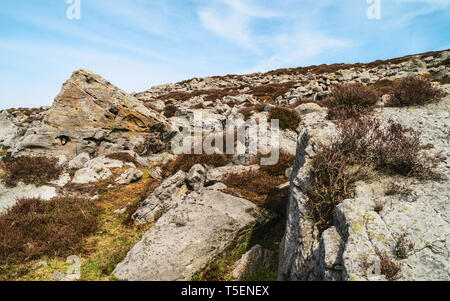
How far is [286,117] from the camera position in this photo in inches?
563

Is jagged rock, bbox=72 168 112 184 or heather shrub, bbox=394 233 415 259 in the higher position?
jagged rock, bbox=72 168 112 184

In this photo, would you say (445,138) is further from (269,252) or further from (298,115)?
(298,115)

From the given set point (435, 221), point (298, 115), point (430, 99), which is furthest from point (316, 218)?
point (298, 115)

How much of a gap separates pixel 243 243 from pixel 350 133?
15.5 feet

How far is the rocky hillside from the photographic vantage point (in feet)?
13.1

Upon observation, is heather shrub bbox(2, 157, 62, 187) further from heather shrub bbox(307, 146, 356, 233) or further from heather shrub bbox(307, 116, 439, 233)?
heather shrub bbox(307, 116, 439, 233)

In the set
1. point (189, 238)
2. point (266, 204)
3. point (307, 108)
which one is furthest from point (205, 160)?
point (307, 108)

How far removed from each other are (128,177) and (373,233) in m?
13.1

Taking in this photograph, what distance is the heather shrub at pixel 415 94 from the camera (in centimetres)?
767

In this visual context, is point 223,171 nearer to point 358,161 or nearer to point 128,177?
point 358,161

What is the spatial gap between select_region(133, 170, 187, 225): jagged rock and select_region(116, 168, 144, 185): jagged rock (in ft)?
13.2

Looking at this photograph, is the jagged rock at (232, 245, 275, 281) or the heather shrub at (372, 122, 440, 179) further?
the jagged rock at (232, 245, 275, 281)

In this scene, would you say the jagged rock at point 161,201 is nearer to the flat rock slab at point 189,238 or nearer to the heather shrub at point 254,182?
the flat rock slab at point 189,238

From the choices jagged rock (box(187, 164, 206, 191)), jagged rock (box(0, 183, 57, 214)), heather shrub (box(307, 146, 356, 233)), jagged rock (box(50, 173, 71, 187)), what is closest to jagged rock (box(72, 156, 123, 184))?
jagged rock (box(50, 173, 71, 187))
